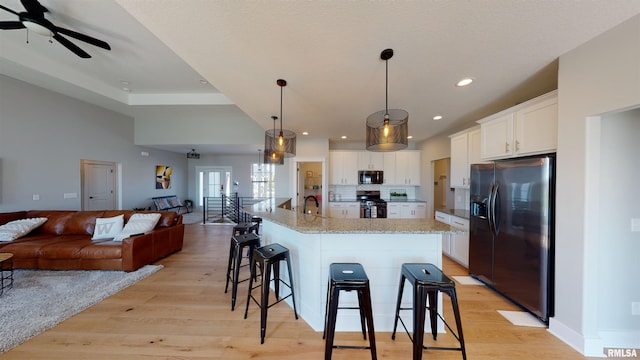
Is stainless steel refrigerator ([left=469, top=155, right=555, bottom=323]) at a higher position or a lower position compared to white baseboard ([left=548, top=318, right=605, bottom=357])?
higher

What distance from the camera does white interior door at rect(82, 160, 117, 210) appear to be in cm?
510

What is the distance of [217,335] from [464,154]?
421 cm

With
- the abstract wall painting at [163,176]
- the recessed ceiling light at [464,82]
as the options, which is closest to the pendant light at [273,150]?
the recessed ceiling light at [464,82]

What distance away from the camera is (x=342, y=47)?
1.75 m

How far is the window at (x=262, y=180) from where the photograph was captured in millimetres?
8977

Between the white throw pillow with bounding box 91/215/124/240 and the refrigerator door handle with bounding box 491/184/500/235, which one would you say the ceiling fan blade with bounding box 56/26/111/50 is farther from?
the refrigerator door handle with bounding box 491/184/500/235

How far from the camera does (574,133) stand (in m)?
1.75

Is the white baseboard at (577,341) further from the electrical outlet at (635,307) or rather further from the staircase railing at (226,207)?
the staircase railing at (226,207)

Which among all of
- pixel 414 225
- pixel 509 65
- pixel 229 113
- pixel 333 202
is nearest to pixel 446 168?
pixel 333 202

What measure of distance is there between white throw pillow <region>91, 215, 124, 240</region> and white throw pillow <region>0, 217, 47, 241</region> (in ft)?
3.04

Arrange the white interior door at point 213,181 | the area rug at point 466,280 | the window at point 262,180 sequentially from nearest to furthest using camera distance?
the area rug at point 466,280 → the window at point 262,180 → the white interior door at point 213,181

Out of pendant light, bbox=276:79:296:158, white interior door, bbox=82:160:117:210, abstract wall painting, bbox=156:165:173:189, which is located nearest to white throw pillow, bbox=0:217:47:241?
white interior door, bbox=82:160:117:210

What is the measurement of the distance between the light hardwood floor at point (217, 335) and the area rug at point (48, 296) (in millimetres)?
140

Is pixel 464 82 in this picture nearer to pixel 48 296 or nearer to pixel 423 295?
pixel 423 295
